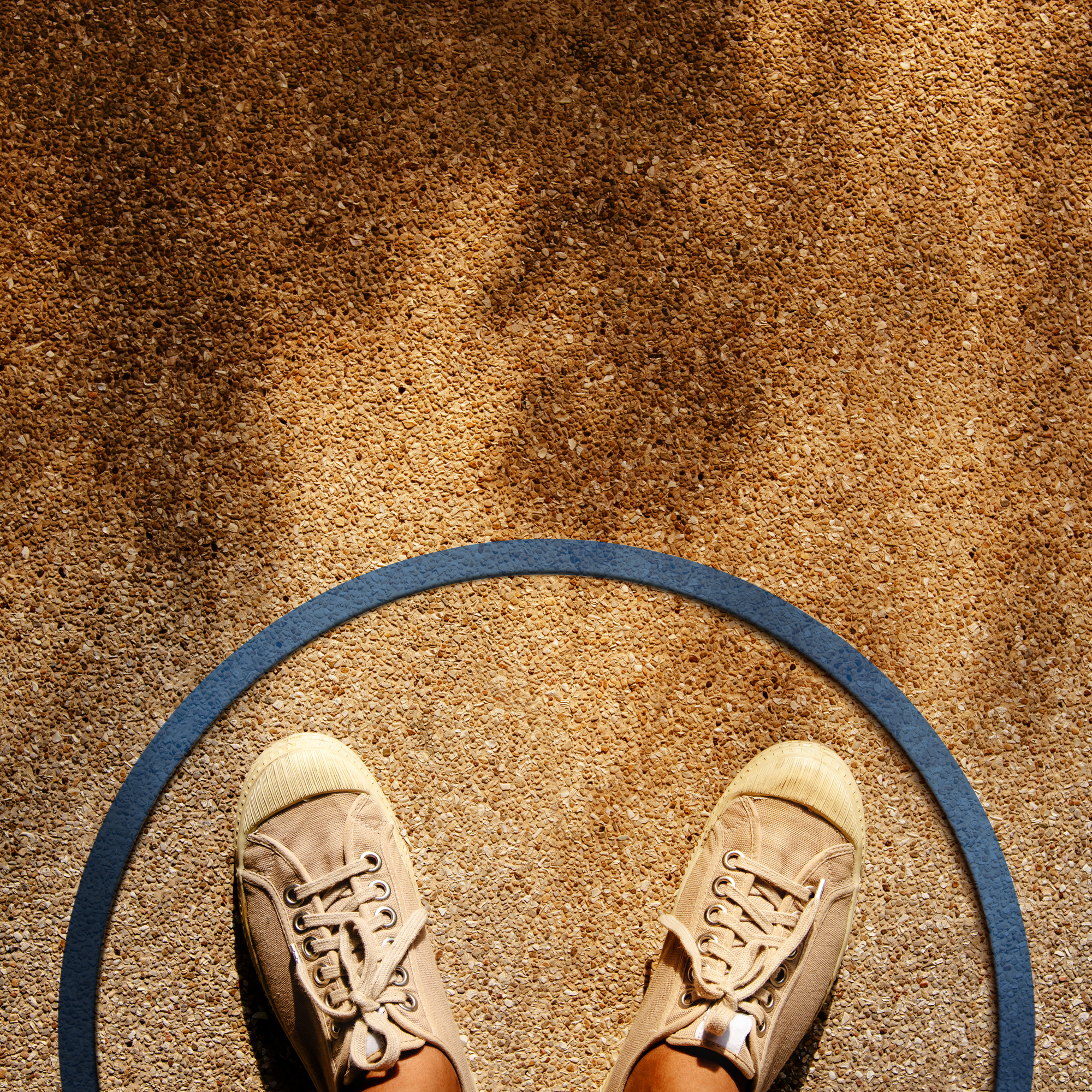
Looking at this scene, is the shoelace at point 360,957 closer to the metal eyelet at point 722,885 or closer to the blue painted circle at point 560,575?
the blue painted circle at point 560,575

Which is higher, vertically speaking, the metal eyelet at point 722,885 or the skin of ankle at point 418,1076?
the metal eyelet at point 722,885

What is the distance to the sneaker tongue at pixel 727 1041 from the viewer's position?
126 cm

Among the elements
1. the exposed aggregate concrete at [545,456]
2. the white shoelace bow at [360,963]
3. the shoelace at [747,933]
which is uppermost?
the exposed aggregate concrete at [545,456]

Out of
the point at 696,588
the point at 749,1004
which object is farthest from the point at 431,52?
the point at 749,1004

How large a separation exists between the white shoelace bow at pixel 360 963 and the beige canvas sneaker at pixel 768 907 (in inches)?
16.0

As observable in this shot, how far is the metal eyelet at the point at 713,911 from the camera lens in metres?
1.33

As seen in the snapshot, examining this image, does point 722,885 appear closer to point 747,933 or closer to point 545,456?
point 747,933

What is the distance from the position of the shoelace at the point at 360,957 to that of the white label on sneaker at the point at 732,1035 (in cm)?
49

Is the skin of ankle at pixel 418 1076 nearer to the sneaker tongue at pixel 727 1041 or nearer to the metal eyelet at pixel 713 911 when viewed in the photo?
the sneaker tongue at pixel 727 1041

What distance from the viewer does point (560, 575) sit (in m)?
1.38

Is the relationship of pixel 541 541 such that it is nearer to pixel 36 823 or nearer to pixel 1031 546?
pixel 1031 546

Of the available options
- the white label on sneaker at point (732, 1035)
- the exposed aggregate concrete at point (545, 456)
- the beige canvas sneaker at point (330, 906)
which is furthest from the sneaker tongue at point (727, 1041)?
the beige canvas sneaker at point (330, 906)

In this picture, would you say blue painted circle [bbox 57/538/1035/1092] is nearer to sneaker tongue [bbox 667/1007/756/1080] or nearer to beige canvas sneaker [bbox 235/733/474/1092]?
beige canvas sneaker [bbox 235/733/474/1092]

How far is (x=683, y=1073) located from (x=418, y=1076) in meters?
A: 0.44
